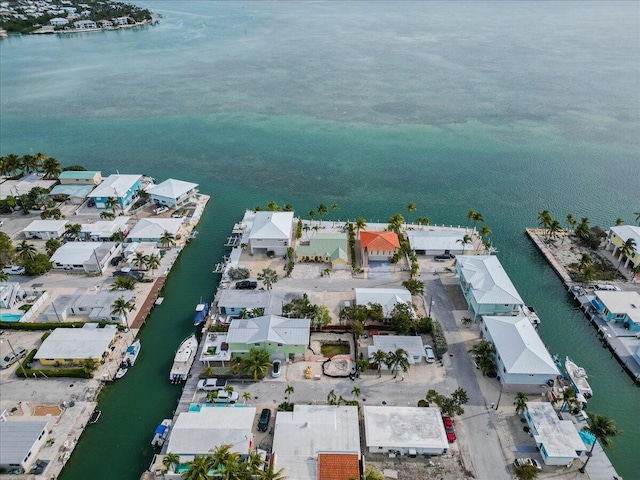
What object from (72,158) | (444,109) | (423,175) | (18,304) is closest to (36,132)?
(72,158)

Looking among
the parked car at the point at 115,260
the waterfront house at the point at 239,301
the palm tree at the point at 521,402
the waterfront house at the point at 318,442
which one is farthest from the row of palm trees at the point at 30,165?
the palm tree at the point at 521,402

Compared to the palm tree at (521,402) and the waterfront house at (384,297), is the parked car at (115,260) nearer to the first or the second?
the waterfront house at (384,297)

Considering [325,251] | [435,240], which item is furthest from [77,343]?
[435,240]

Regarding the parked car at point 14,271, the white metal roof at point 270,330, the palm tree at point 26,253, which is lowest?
the white metal roof at point 270,330

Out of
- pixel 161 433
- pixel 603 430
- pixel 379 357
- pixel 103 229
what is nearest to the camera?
pixel 603 430

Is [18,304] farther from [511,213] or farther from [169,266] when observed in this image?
[511,213]

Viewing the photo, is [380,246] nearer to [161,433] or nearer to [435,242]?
[435,242]
